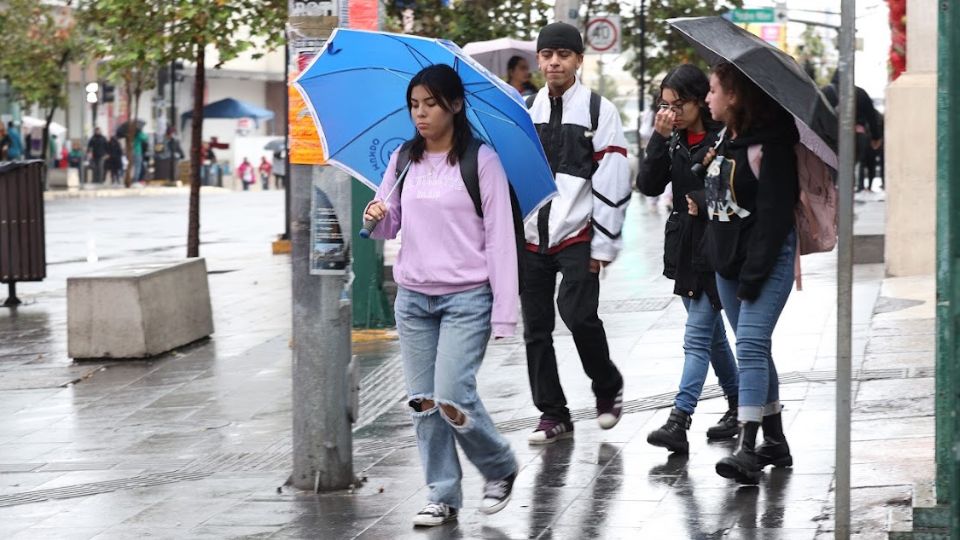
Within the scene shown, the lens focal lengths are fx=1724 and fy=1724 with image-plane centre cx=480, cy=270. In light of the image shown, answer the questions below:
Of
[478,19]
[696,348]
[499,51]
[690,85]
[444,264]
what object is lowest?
[696,348]

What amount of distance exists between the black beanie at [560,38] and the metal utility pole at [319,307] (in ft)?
4.05

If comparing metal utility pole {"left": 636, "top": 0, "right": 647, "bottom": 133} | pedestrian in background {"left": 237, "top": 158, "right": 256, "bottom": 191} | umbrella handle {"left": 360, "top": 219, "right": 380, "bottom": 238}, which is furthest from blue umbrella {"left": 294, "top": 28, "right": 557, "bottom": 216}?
pedestrian in background {"left": 237, "top": 158, "right": 256, "bottom": 191}

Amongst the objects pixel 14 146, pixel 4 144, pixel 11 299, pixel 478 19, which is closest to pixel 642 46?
pixel 478 19

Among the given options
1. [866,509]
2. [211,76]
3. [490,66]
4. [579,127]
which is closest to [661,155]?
[579,127]

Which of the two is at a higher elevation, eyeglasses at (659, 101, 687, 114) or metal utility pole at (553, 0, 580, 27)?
metal utility pole at (553, 0, 580, 27)

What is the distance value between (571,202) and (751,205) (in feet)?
3.68

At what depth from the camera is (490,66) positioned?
1564cm

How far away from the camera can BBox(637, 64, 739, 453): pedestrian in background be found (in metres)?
7.66

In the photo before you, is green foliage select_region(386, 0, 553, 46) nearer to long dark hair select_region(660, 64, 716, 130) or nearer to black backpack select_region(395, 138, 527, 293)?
long dark hair select_region(660, 64, 716, 130)

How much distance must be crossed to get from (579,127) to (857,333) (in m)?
3.65

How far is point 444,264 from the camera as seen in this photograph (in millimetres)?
6445

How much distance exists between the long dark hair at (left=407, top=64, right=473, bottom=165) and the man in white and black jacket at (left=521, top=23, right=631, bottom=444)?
4.70 ft

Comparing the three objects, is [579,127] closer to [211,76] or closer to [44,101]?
[44,101]

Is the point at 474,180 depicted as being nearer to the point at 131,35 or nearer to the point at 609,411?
the point at 609,411
